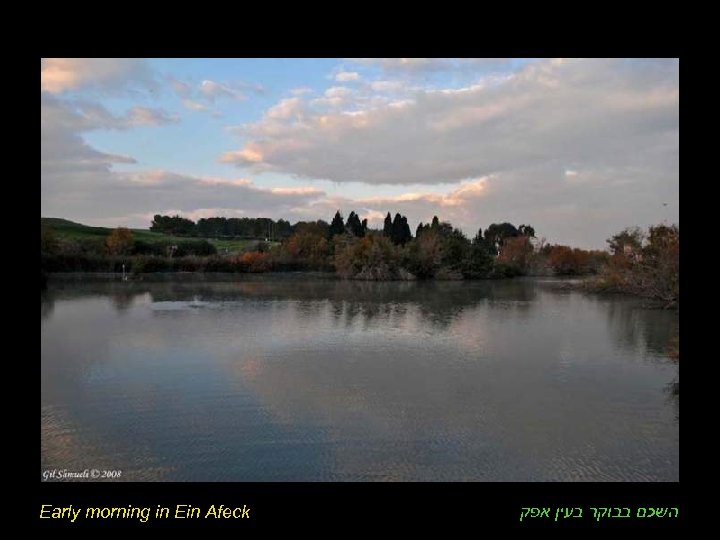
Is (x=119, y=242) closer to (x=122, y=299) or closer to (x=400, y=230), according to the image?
(x=122, y=299)

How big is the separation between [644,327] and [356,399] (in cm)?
1137

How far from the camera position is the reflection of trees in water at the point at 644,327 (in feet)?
40.9

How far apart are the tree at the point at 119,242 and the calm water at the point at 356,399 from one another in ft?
87.8

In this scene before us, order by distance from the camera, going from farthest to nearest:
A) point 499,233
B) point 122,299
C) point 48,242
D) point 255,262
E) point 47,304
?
point 499,233, point 255,262, point 48,242, point 122,299, point 47,304

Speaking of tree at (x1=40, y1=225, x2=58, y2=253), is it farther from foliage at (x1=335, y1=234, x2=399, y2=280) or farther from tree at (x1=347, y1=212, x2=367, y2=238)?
tree at (x1=347, y1=212, x2=367, y2=238)

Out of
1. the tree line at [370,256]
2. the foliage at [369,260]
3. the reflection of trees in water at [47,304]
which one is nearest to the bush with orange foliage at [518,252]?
the tree line at [370,256]

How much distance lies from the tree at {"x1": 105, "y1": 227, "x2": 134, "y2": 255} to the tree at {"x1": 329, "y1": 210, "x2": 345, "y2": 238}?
62.4ft

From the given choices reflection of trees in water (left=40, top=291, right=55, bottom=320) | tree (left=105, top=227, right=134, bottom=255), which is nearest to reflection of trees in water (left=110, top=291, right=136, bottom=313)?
reflection of trees in water (left=40, top=291, right=55, bottom=320)

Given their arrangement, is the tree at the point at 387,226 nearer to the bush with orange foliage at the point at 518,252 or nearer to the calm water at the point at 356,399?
the bush with orange foliage at the point at 518,252

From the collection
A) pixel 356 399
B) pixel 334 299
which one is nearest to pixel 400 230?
pixel 334 299

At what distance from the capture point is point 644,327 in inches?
608
